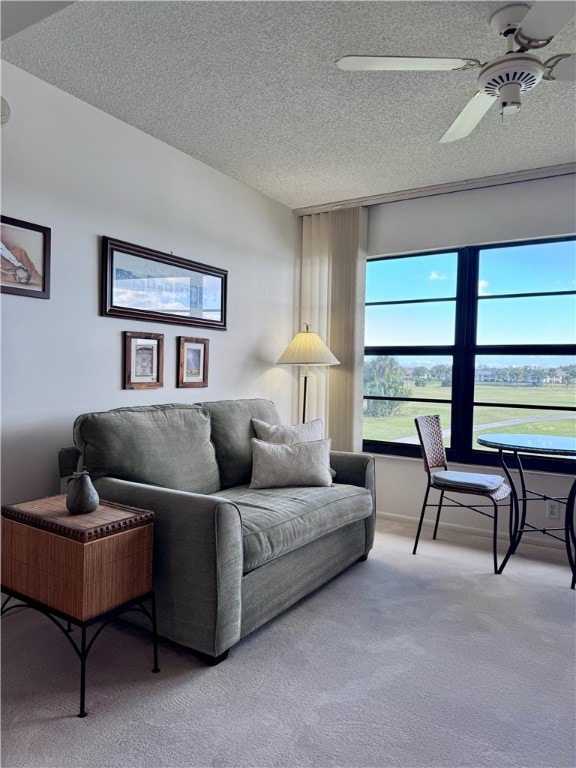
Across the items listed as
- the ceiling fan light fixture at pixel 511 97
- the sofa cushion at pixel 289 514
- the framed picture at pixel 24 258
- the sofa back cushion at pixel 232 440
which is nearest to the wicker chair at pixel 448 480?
the sofa cushion at pixel 289 514

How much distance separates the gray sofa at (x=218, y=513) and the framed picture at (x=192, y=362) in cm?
33

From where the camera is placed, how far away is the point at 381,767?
149 cm

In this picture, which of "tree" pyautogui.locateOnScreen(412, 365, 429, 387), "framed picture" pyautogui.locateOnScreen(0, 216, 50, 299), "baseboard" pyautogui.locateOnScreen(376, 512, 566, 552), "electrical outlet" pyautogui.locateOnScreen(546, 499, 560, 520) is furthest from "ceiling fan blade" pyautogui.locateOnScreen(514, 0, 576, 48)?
"baseboard" pyautogui.locateOnScreen(376, 512, 566, 552)

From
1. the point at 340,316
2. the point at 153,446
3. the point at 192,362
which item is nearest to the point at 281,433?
the point at 192,362

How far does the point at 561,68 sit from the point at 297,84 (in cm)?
115

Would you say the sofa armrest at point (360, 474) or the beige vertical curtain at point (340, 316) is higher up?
the beige vertical curtain at point (340, 316)

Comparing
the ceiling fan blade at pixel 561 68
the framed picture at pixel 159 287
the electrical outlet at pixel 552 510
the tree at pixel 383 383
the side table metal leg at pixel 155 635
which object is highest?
the ceiling fan blade at pixel 561 68

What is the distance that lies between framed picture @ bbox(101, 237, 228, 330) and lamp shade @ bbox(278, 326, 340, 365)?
0.57 m

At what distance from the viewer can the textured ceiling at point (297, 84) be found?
1953 mm

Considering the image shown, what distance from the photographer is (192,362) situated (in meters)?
3.36

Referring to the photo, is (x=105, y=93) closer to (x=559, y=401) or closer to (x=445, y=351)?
(x=445, y=351)

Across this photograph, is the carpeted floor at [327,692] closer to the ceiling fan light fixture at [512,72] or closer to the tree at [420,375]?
the tree at [420,375]

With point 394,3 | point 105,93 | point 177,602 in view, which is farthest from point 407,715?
point 105,93

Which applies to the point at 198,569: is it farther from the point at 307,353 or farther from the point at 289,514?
the point at 307,353
